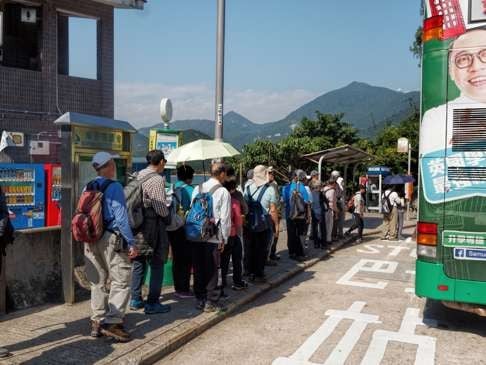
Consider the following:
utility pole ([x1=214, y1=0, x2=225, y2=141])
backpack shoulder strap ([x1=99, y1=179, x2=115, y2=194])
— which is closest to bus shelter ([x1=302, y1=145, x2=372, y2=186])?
utility pole ([x1=214, y1=0, x2=225, y2=141])

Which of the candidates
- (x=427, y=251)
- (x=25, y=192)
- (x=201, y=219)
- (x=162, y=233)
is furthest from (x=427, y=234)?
(x=25, y=192)

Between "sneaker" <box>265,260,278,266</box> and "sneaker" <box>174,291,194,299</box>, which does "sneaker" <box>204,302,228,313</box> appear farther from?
"sneaker" <box>265,260,278,266</box>

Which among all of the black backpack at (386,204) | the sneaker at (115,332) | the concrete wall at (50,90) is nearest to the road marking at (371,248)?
the black backpack at (386,204)

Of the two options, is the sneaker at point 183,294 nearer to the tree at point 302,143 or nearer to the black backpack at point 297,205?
the black backpack at point 297,205

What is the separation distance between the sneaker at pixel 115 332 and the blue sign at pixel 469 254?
347 cm

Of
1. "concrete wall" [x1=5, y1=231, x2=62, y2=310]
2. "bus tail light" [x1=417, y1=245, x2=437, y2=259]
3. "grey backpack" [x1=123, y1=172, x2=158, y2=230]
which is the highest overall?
"grey backpack" [x1=123, y1=172, x2=158, y2=230]

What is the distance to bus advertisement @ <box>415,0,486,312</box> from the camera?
4.88m

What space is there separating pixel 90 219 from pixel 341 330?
3093 millimetres

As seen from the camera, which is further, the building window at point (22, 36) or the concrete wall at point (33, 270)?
the building window at point (22, 36)

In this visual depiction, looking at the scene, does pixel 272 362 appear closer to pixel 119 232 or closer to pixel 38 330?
pixel 119 232

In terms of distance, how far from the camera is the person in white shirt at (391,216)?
12484mm

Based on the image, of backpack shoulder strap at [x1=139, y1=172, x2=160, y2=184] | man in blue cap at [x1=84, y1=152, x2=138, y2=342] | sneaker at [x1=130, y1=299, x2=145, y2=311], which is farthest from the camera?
sneaker at [x1=130, y1=299, x2=145, y2=311]

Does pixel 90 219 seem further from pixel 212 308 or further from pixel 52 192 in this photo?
pixel 52 192

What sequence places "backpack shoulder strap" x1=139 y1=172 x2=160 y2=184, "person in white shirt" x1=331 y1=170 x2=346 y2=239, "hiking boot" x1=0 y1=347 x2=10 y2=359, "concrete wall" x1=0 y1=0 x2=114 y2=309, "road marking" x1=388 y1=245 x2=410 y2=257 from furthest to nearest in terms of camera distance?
"person in white shirt" x1=331 y1=170 x2=346 y2=239, "road marking" x1=388 y1=245 x2=410 y2=257, "concrete wall" x1=0 y1=0 x2=114 y2=309, "backpack shoulder strap" x1=139 y1=172 x2=160 y2=184, "hiking boot" x1=0 y1=347 x2=10 y2=359
